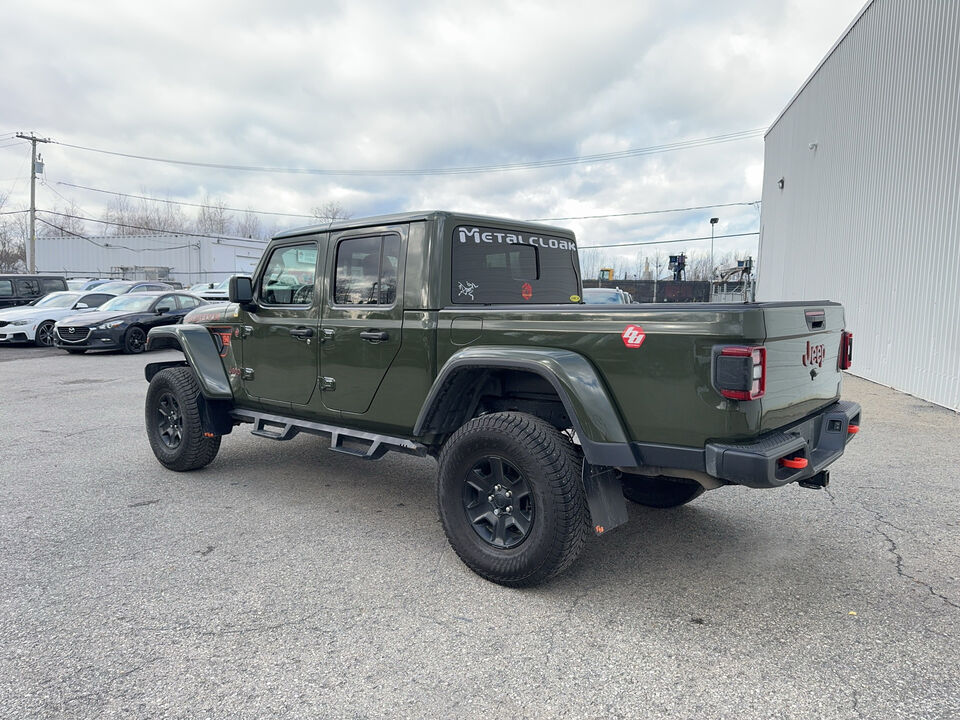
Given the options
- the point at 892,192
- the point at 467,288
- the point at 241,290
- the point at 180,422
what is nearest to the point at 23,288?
the point at 180,422

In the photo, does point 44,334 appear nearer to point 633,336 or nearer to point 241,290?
point 241,290

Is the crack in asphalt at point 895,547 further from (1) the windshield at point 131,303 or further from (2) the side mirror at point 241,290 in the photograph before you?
(1) the windshield at point 131,303

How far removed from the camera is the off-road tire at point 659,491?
433 centimetres

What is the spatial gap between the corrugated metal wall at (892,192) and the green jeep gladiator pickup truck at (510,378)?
6921mm

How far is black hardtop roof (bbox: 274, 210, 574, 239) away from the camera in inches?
159

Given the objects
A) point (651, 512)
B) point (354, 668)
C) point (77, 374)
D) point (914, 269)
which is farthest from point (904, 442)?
point (77, 374)

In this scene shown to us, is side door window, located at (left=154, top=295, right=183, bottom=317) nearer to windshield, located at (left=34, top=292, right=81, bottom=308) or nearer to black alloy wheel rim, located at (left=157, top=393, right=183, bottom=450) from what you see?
windshield, located at (left=34, top=292, right=81, bottom=308)

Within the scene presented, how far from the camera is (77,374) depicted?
1164 cm

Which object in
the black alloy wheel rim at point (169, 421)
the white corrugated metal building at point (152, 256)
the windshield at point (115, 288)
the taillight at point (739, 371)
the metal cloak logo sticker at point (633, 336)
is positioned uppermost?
the white corrugated metal building at point (152, 256)

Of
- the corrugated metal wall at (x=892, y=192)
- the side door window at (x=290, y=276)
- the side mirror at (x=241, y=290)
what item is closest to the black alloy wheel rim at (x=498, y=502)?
the side door window at (x=290, y=276)

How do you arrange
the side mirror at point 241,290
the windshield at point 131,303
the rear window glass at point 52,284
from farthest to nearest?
1. the rear window glass at point 52,284
2. the windshield at point 131,303
3. the side mirror at point 241,290

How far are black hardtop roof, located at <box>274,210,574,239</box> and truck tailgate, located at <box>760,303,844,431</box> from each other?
197cm

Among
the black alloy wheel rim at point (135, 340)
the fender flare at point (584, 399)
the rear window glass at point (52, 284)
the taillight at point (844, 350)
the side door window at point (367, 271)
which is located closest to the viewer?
the fender flare at point (584, 399)

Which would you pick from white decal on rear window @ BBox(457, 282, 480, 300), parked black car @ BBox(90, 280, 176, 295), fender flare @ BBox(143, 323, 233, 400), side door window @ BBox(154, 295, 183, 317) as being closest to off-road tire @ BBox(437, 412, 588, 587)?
white decal on rear window @ BBox(457, 282, 480, 300)
